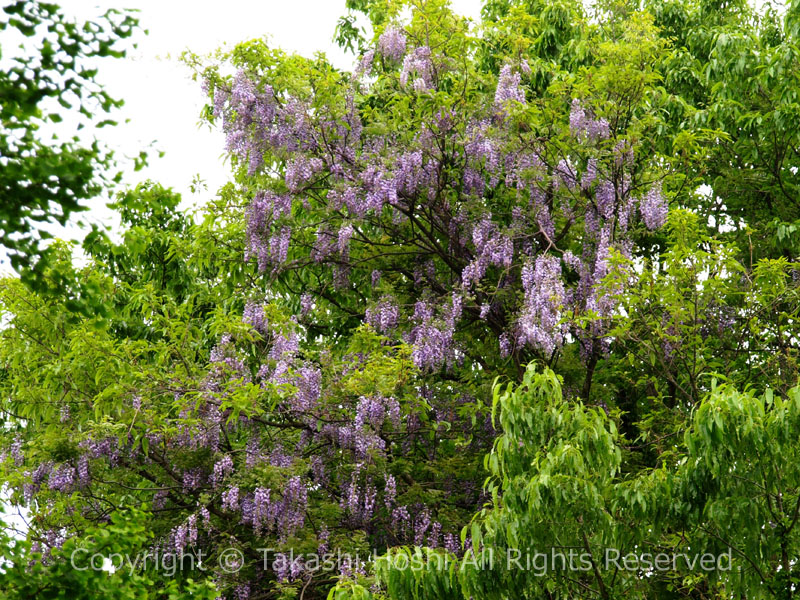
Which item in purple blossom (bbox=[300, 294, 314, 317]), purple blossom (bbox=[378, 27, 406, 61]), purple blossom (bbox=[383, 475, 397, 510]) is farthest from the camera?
purple blossom (bbox=[300, 294, 314, 317])

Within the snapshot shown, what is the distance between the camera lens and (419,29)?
10.9m

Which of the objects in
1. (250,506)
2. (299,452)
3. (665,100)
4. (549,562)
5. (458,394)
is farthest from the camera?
(665,100)

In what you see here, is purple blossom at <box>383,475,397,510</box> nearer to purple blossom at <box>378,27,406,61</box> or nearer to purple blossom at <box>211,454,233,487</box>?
purple blossom at <box>211,454,233,487</box>

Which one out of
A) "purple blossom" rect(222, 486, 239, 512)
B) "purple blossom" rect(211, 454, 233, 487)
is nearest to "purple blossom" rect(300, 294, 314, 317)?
"purple blossom" rect(211, 454, 233, 487)

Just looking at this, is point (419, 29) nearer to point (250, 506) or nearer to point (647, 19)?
point (647, 19)

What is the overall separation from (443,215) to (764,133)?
3365 millimetres

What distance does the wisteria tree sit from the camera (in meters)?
9.00

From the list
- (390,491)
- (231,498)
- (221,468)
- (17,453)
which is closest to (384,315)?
(390,491)

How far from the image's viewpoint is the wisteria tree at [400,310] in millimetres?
9000

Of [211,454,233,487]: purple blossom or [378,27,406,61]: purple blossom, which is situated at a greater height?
[378,27,406,61]: purple blossom

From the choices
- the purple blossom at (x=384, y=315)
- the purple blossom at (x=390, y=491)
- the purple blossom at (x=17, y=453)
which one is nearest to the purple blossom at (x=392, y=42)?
the purple blossom at (x=384, y=315)

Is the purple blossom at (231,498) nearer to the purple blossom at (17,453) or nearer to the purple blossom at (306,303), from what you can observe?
the purple blossom at (17,453)

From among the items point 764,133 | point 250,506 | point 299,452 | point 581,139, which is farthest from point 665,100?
point 250,506

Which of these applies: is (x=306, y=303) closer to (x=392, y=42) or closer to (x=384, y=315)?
(x=384, y=315)
